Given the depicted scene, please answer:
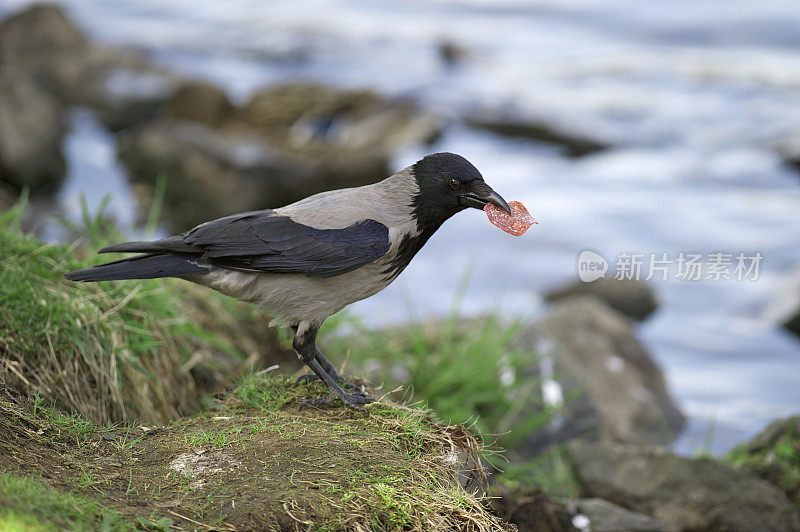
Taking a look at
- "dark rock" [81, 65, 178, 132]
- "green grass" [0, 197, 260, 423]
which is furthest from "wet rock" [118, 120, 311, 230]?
"green grass" [0, 197, 260, 423]

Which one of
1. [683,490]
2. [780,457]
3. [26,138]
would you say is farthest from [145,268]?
[26,138]

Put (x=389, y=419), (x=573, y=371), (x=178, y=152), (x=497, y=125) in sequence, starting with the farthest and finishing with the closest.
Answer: (x=497, y=125), (x=178, y=152), (x=573, y=371), (x=389, y=419)

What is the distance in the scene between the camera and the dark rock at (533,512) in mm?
4184

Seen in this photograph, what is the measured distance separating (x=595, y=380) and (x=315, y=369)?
145 inches

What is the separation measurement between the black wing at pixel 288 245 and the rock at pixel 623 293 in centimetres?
641

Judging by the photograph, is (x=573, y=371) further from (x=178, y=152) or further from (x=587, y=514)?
(x=178, y=152)

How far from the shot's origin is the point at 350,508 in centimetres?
278

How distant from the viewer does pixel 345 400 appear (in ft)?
12.0

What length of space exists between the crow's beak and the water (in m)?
2.73

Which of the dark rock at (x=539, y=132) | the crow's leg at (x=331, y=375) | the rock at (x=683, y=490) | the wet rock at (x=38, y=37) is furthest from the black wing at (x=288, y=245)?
the wet rock at (x=38, y=37)

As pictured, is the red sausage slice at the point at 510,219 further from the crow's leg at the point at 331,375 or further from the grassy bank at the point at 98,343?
the grassy bank at the point at 98,343

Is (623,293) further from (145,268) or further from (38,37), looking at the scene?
(38,37)

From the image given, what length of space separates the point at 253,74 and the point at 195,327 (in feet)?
45.1

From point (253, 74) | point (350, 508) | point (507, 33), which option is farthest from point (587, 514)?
point (507, 33)
